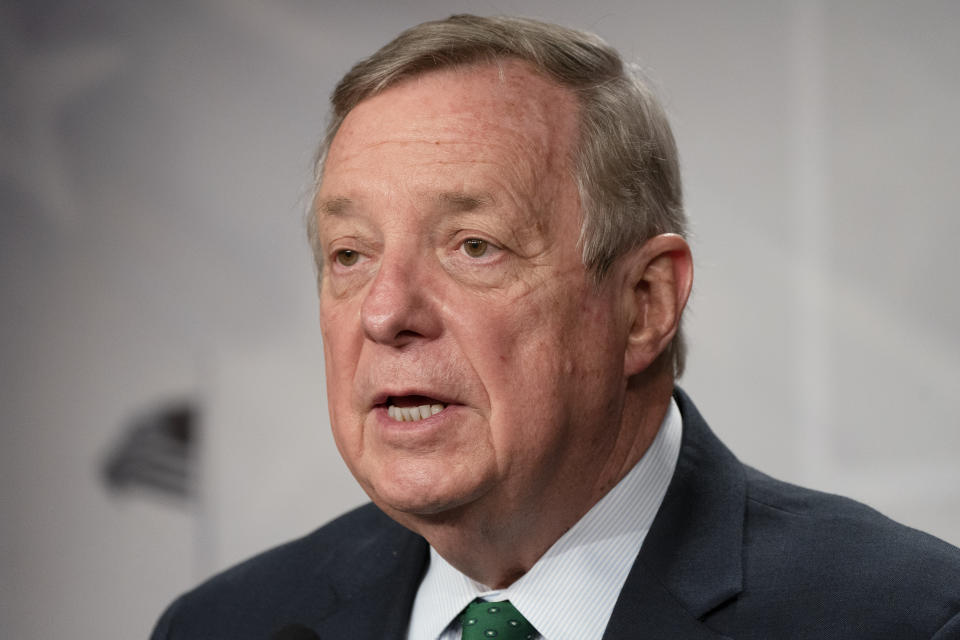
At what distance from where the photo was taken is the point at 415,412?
1523 mm

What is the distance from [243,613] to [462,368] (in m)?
0.75

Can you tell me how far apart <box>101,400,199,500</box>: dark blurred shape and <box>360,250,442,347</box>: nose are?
97.2 inches

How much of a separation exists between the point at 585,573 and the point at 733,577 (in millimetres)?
208

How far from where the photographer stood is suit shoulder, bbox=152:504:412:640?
1.95m

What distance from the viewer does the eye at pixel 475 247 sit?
1557mm

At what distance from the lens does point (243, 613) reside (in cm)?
197

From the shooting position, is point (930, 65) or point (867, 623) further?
point (930, 65)

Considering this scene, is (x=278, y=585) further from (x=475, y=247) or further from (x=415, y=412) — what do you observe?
(x=475, y=247)

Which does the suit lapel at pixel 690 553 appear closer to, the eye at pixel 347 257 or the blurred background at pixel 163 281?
the eye at pixel 347 257

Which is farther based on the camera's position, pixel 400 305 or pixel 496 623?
pixel 496 623

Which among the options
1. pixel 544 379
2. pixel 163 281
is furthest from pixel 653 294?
pixel 163 281

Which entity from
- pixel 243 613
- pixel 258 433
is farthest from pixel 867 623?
pixel 258 433

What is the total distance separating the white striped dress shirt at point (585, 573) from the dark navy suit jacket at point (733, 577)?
4cm

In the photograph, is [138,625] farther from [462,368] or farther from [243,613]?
[462,368]
